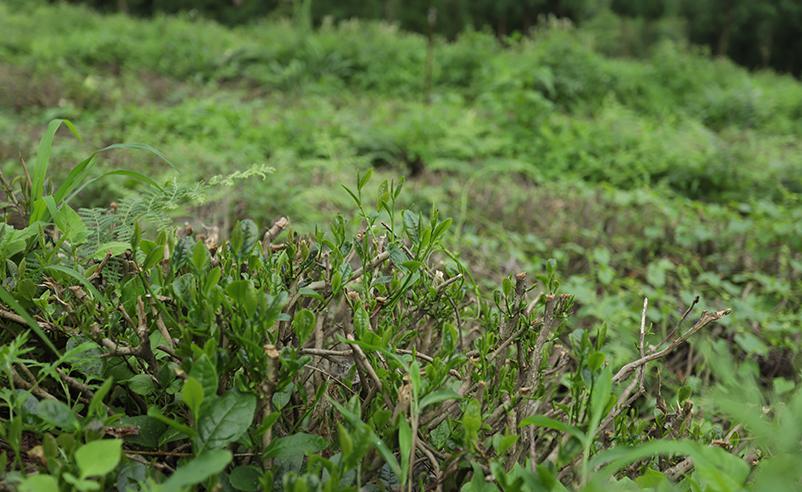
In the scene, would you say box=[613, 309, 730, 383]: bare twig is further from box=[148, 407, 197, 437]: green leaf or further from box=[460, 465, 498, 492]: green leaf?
box=[148, 407, 197, 437]: green leaf

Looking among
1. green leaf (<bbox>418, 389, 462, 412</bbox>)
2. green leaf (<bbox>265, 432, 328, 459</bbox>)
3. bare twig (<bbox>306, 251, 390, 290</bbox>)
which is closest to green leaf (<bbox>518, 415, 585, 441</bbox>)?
green leaf (<bbox>418, 389, 462, 412</bbox>)

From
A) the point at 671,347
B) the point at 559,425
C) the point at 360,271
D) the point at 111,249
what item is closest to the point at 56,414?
the point at 111,249

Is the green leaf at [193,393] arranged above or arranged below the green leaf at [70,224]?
below

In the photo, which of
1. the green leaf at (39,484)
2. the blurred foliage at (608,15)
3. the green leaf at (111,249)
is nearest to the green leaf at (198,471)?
the green leaf at (39,484)

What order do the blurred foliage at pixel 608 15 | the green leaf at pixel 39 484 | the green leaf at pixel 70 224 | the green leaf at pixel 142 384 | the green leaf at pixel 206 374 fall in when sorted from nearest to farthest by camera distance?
1. the green leaf at pixel 39 484
2. the green leaf at pixel 206 374
3. the green leaf at pixel 142 384
4. the green leaf at pixel 70 224
5. the blurred foliage at pixel 608 15

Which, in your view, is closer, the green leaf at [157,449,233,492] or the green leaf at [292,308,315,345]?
the green leaf at [157,449,233,492]

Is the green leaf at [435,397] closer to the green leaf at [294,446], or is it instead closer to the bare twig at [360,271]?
the green leaf at [294,446]

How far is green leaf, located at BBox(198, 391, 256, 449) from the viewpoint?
782mm

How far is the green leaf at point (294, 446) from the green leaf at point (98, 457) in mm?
207

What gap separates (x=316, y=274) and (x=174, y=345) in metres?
0.35

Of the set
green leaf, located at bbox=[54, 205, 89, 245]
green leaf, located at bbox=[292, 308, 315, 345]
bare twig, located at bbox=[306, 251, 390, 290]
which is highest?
green leaf, located at bbox=[54, 205, 89, 245]

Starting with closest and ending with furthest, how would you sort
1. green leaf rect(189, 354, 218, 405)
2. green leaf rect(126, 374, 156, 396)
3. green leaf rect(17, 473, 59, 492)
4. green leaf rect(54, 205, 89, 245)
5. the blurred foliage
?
green leaf rect(17, 473, 59, 492), green leaf rect(189, 354, 218, 405), green leaf rect(126, 374, 156, 396), green leaf rect(54, 205, 89, 245), the blurred foliage

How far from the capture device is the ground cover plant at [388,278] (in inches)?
32.2

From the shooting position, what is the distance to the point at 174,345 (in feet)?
3.09
